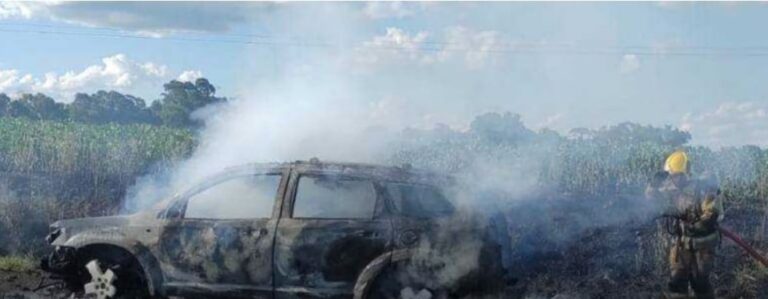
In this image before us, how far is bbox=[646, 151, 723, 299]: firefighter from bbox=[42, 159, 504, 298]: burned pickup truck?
6.18 ft

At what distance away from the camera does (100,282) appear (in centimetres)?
700

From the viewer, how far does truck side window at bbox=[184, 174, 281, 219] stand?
685 cm

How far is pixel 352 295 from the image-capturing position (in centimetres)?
650

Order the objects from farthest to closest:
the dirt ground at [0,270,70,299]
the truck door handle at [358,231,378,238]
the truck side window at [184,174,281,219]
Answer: the dirt ground at [0,270,70,299]
the truck side window at [184,174,281,219]
the truck door handle at [358,231,378,238]

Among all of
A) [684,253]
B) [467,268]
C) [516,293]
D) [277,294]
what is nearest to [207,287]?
[277,294]

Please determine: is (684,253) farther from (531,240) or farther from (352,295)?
(352,295)

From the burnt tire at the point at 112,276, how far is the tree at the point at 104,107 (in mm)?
33064

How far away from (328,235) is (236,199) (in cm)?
103

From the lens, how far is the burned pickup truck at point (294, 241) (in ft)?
21.2

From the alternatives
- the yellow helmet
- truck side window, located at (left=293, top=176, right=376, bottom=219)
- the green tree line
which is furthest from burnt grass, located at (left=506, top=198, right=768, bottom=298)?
the green tree line

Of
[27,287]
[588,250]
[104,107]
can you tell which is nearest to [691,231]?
[588,250]

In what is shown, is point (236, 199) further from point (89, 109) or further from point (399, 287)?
point (89, 109)

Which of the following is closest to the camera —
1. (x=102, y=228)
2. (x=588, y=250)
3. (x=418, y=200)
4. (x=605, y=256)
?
(x=418, y=200)

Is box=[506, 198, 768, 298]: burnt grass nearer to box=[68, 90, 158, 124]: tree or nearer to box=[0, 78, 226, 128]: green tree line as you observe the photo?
box=[0, 78, 226, 128]: green tree line
